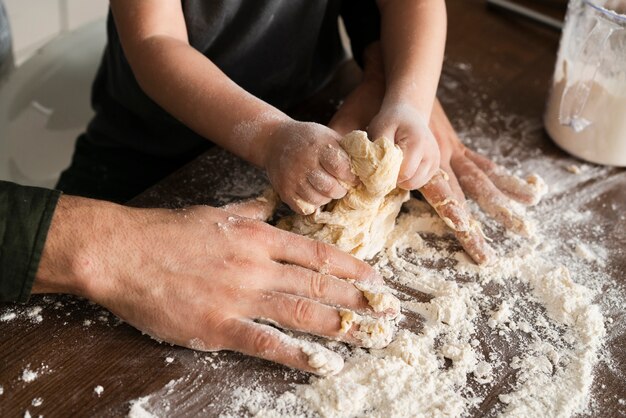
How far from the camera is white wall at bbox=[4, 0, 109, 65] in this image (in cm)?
187

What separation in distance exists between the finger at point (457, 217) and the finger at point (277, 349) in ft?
0.95

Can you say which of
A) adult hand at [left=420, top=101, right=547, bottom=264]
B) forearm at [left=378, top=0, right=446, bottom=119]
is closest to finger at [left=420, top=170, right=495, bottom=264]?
adult hand at [left=420, top=101, right=547, bottom=264]

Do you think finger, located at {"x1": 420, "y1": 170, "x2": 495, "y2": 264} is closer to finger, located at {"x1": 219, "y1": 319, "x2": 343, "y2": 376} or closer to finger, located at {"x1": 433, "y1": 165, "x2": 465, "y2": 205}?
finger, located at {"x1": 433, "y1": 165, "x2": 465, "y2": 205}

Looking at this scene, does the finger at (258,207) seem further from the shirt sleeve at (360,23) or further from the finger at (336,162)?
the shirt sleeve at (360,23)

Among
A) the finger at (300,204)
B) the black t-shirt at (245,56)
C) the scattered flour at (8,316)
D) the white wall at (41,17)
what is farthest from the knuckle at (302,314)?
the white wall at (41,17)

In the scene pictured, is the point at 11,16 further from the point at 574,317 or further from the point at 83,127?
the point at 574,317

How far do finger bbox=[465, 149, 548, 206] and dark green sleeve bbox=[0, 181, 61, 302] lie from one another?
2.21 feet

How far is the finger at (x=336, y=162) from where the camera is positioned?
86cm

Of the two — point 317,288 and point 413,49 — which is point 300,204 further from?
point 413,49

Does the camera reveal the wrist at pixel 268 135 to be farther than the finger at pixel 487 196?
No

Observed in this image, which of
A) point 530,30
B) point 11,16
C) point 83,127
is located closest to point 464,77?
point 530,30

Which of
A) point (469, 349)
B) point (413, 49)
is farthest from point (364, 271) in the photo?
point (413, 49)

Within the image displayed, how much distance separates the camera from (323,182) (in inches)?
33.9

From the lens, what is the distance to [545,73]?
1397 mm
